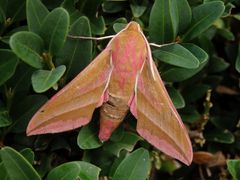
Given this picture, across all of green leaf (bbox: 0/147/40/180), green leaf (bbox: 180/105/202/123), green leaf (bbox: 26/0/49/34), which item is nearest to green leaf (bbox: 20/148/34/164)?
green leaf (bbox: 0/147/40/180)

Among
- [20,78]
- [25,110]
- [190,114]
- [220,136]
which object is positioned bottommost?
[220,136]

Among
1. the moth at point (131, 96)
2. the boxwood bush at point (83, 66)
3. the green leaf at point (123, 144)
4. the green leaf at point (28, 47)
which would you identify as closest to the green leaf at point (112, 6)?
the boxwood bush at point (83, 66)

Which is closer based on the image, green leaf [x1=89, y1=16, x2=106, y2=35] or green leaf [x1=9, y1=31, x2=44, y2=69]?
green leaf [x1=9, y1=31, x2=44, y2=69]

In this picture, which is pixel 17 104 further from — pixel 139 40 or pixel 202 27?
pixel 202 27

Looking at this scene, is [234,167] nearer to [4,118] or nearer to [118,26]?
[118,26]

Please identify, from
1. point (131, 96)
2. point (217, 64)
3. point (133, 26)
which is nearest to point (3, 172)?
point (131, 96)

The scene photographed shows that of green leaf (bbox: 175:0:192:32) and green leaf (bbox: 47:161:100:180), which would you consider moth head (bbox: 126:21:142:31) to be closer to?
A: green leaf (bbox: 175:0:192:32)

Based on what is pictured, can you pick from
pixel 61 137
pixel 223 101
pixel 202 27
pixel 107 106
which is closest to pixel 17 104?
pixel 61 137
